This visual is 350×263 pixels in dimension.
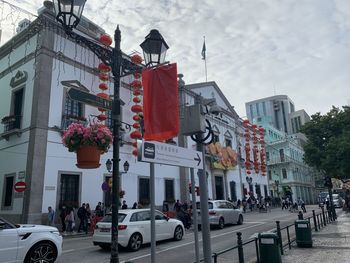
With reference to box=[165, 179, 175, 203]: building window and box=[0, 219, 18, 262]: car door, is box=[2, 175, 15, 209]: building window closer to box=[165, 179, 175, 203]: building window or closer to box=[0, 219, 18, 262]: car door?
box=[0, 219, 18, 262]: car door

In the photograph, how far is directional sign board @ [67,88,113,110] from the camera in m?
5.31

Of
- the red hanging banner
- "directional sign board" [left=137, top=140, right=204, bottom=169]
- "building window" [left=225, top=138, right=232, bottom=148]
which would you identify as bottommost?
"directional sign board" [left=137, top=140, right=204, bottom=169]

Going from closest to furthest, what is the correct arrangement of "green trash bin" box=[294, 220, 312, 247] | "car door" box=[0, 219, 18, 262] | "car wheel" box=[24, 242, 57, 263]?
"car door" box=[0, 219, 18, 262]
"car wheel" box=[24, 242, 57, 263]
"green trash bin" box=[294, 220, 312, 247]

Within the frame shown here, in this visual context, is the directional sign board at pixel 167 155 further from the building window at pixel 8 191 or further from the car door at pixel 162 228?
the building window at pixel 8 191

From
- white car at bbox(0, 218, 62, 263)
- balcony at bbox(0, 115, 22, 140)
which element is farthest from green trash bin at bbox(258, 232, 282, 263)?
balcony at bbox(0, 115, 22, 140)

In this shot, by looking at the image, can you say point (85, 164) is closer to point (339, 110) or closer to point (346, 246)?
point (346, 246)

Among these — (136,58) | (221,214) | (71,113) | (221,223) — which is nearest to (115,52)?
(136,58)

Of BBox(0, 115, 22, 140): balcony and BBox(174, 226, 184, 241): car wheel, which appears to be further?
BBox(0, 115, 22, 140): balcony

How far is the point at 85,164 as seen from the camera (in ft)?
19.7

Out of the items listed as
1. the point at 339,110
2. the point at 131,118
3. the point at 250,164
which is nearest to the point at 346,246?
the point at 131,118

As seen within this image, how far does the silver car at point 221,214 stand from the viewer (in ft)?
58.1

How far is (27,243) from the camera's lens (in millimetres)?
7938

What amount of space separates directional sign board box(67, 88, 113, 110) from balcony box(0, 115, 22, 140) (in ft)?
47.7

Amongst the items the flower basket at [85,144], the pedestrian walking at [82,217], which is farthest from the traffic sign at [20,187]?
the flower basket at [85,144]
